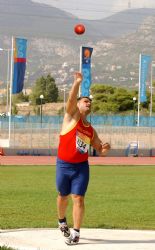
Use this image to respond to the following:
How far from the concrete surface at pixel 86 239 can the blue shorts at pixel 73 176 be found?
0.77 m

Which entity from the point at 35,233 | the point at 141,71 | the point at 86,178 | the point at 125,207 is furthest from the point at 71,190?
the point at 141,71

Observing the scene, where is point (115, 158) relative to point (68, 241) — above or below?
below

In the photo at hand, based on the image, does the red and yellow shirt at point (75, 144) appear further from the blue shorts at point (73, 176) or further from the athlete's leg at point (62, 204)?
the athlete's leg at point (62, 204)

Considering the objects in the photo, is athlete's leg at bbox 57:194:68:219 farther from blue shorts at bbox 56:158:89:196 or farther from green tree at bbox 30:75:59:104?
green tree at bbox 30:75:59:104

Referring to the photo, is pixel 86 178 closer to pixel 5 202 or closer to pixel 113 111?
pixel 5 202

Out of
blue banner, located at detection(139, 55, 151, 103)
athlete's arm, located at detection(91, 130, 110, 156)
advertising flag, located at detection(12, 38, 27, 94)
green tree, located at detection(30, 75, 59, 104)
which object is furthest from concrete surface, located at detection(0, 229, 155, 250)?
green tree, located at detection(30, 75, 59, 104)

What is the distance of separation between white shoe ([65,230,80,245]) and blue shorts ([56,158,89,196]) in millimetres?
558

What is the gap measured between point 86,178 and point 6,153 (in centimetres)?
4150

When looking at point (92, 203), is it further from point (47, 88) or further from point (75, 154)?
point (47, 88)

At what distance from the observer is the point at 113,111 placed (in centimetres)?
10775

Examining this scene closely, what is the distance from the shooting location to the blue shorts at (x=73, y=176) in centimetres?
1135

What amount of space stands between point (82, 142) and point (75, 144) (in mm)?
105

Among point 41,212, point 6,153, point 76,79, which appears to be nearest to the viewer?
point 76,79

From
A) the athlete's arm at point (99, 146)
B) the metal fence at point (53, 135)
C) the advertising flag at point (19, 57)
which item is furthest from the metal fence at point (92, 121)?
the athlete's arm at point (99, 146)
